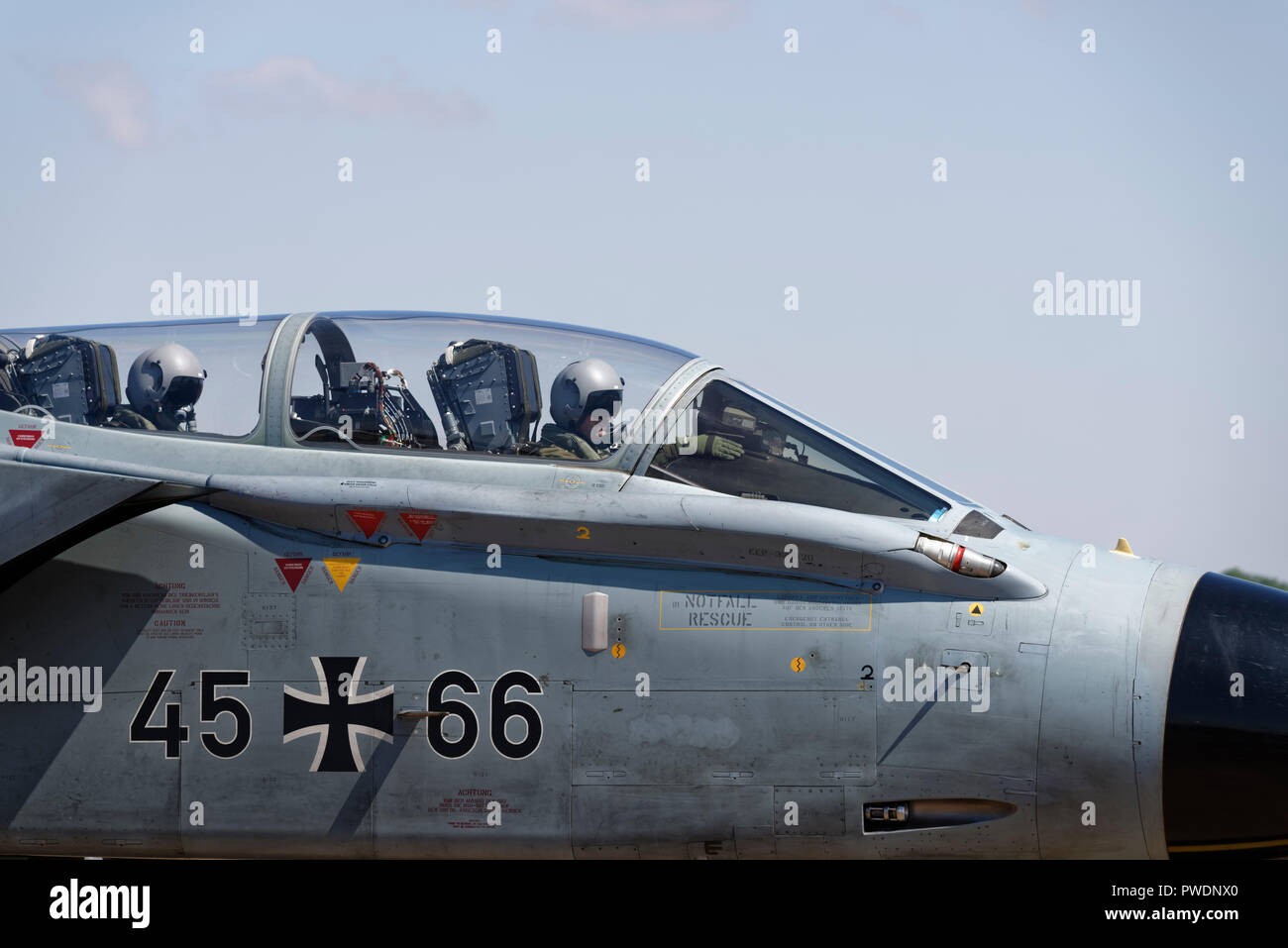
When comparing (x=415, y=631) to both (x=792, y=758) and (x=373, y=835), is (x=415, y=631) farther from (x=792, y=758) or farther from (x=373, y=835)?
(x=792, y=758)

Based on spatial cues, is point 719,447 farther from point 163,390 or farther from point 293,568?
point 163,390

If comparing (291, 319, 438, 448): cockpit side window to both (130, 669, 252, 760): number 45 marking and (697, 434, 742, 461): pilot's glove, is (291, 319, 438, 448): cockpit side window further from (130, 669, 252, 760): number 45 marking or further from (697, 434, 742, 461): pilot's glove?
(697, 434, 742, 461): pilot's glove

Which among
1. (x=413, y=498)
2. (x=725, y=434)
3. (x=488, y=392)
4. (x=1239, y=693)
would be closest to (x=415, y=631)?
(x=413, y=498)

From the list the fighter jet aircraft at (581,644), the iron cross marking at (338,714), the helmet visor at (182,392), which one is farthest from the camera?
the helmet visor at (182,392)

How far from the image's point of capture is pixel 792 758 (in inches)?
238

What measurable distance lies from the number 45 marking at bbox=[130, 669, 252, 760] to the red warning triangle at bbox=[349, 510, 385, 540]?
Answer: 3.06 ft

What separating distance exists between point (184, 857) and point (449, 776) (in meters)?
1.51

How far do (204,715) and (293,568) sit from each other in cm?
87

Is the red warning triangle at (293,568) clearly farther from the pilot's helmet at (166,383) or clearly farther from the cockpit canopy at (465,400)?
the pilot's helmet at (166,383)

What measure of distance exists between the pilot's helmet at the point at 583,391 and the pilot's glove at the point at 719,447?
1.78 ft

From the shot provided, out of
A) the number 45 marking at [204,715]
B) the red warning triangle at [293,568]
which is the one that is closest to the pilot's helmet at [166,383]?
the red warning triangle at [293,568]

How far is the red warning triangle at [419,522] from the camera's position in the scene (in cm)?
657

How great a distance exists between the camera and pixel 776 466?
262 inches
